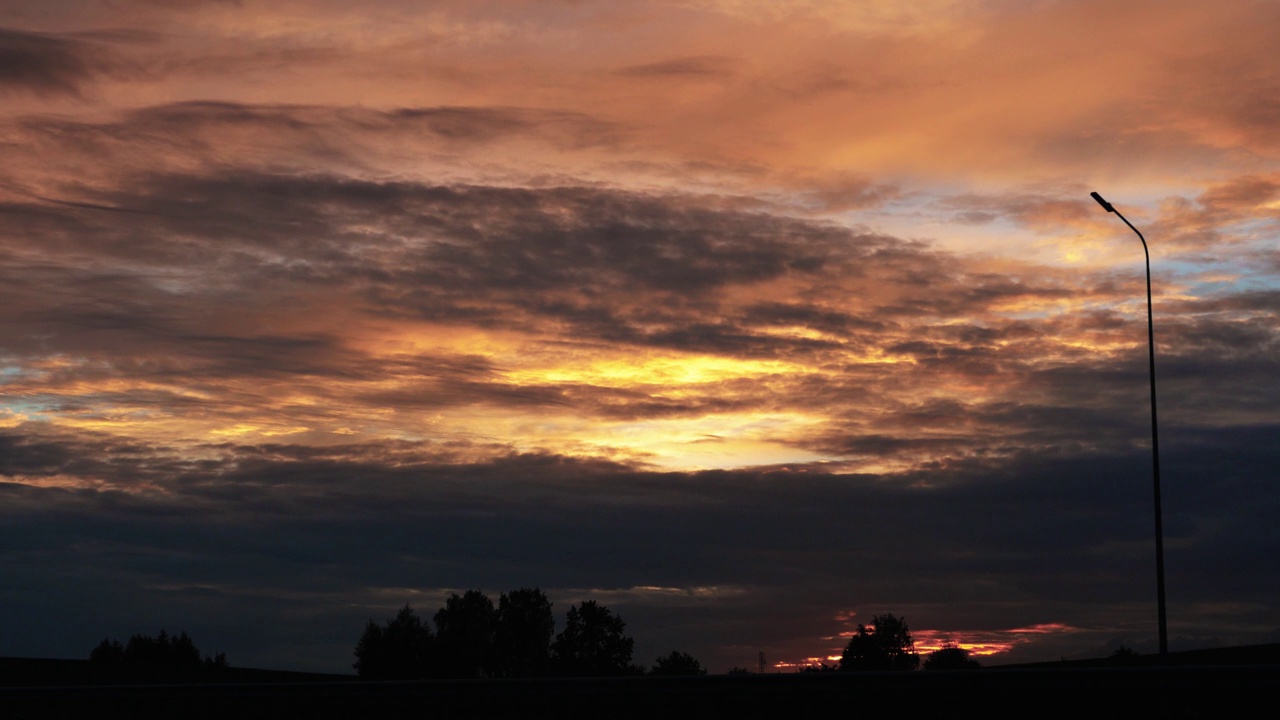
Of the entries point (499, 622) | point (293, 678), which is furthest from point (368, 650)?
point (293, 678)

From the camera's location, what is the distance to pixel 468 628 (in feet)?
269

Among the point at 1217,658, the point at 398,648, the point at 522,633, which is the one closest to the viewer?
the point at 1217,658

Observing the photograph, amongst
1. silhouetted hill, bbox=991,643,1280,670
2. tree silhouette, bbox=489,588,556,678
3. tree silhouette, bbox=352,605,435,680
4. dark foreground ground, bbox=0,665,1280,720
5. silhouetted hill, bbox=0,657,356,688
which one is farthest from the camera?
tree silhouette, bbox=489,588,556,678

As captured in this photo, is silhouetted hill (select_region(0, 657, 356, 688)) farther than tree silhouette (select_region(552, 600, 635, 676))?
No

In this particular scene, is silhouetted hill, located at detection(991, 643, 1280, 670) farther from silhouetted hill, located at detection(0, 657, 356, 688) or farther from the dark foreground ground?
silhouetted hill, located at detection(0, 657, 356, 688)

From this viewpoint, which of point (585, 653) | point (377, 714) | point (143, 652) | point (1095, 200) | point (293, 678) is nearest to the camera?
point (377, 714)

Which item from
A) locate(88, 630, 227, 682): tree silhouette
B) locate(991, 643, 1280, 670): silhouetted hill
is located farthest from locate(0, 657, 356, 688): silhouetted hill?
locate(991, 643, 1280, 670): silhouetted hill

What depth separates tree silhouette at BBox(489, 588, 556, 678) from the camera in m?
81.8

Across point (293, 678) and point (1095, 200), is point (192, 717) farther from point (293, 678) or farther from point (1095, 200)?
point (1095, 200)

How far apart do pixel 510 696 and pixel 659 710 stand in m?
2.38

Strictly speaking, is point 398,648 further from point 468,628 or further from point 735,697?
point 735,697

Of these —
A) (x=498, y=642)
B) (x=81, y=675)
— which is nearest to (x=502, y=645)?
(x=498, y=642)

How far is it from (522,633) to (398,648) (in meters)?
14.2

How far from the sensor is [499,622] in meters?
85.0
